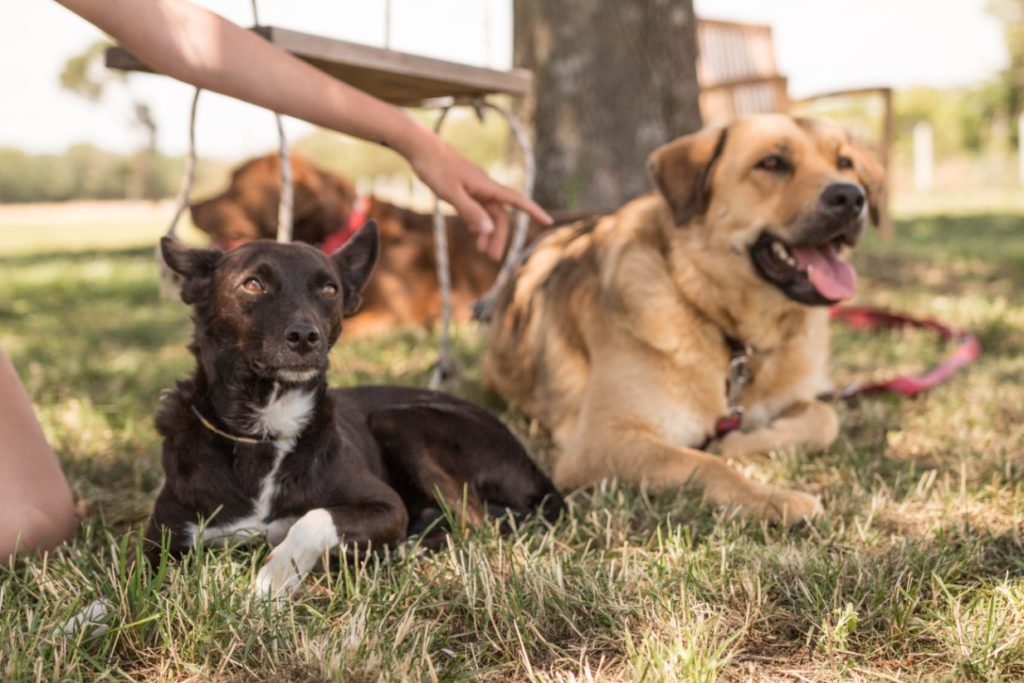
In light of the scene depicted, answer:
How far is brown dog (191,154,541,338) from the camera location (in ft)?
21.3

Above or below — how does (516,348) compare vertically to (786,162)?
below

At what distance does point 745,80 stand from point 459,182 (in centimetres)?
757

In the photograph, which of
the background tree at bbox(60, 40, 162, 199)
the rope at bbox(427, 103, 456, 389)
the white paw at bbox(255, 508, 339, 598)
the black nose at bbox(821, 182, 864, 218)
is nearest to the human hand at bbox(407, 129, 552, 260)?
the white paw at bbox(255, 508, 339, 598)

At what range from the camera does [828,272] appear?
332 cm

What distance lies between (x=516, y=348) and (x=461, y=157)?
1.40 meters

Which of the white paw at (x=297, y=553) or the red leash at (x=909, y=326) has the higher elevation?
the white paw at (x=297, y=553)

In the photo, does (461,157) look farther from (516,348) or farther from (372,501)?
(516,348)

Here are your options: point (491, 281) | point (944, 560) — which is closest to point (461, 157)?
point (944, 560)

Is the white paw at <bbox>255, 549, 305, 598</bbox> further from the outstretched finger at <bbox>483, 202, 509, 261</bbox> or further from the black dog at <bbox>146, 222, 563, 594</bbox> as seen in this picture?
the outstretched finger at <bbox>483, 202, 509, 261</bbox>

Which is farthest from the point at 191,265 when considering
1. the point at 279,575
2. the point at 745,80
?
the point at 745,80

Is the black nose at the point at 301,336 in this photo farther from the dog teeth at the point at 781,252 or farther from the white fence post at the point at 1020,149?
the white fence post at the point at 1020,149

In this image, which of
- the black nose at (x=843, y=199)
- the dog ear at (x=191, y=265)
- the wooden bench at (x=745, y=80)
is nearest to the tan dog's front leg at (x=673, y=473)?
the black nose at (x=843, y=199)

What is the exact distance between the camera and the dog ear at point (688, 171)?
11.1 feet

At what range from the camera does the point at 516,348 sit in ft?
13.1
